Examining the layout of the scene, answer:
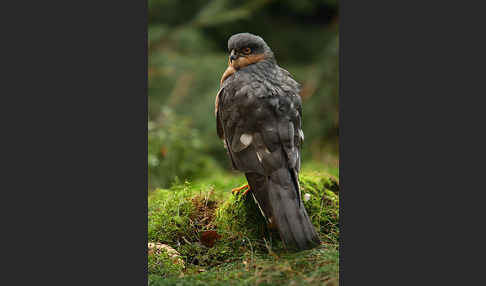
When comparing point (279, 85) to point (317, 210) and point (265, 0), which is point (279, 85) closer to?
point (317, 210)

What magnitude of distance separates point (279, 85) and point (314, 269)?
154cm

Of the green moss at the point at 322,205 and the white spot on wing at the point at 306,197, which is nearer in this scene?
the green moss at the point at 322,205

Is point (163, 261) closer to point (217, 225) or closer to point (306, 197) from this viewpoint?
point (217, 225)

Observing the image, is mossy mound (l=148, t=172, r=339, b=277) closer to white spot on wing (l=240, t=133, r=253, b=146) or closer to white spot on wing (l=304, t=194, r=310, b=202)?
white spot on wing (l=304, t=194, r=310, b=202)

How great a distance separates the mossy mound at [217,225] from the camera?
305cm

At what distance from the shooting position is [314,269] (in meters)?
2.59

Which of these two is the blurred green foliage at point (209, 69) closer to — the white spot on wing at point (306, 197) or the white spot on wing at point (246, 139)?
the white spot on wing at point (246, 139)

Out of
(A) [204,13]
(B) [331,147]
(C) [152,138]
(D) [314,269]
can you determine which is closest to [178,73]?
(A) [204,13]

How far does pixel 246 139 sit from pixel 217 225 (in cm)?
77

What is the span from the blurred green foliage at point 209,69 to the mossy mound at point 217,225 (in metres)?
1.27

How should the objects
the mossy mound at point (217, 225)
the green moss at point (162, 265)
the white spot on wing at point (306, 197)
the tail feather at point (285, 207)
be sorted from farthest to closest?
the white spot on wing at point (306, 197) < the mossy mound at point (217, 225) < the green moss at point (162, 265) < the tail feather at point (285, 207)

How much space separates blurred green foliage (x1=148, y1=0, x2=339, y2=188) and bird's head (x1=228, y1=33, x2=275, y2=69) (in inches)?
67.6

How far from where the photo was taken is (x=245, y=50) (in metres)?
3.64

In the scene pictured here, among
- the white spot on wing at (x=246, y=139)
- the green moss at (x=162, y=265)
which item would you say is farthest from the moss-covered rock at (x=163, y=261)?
the white spot on wing at (x=246, y=139)
